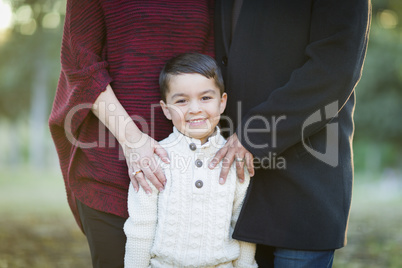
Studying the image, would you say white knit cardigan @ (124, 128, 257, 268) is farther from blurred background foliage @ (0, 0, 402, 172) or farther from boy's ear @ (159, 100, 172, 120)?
blurred background foliage @ (0, 0, 402, 172)

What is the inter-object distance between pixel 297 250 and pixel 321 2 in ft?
3.48

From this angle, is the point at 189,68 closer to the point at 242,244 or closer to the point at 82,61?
the point at 82,61

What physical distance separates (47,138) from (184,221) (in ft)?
76.0

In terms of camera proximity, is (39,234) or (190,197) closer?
(190,197)

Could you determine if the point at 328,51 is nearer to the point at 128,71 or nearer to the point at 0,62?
the point at 128,71

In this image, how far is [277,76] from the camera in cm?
193

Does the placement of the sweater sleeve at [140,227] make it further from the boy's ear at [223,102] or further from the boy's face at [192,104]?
the boy's ear at [223,102]

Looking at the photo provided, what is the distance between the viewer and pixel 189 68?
191 centimetres

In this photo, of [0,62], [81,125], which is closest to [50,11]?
[81,125]

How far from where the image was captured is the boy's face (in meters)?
1.93

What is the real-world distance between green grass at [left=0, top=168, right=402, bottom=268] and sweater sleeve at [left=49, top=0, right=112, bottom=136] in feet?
10.3

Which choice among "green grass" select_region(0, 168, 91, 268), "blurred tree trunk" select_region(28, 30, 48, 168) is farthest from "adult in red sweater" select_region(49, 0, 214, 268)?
"blurred tree trunk" select_region(28, 30, 48, 168)

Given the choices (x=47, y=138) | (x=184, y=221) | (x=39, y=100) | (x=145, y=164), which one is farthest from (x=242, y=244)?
(x=47, y=138)

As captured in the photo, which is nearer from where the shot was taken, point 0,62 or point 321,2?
point 321,2
